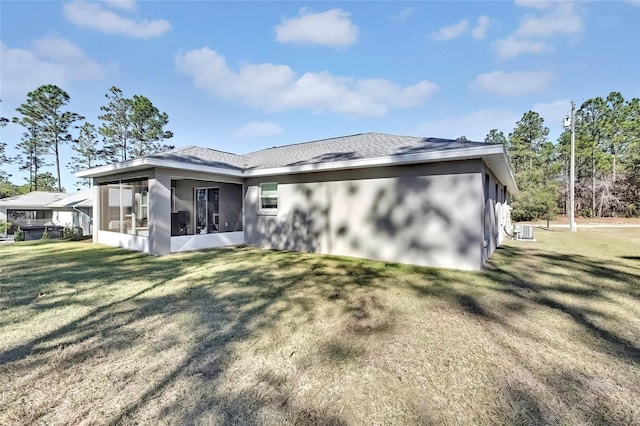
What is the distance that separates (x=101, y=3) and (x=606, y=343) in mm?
14274

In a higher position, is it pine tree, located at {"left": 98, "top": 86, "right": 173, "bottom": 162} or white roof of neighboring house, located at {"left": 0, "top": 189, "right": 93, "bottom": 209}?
pine tree, located at {"left": 98, "top": 86, "right": 173, "bottom": 162}

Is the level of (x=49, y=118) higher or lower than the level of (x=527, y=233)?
higher

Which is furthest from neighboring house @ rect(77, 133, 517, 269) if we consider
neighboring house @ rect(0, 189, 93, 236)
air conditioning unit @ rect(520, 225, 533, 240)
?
neighboring house @ rect(0, 189, 93, 236)

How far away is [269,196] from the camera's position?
10156mm

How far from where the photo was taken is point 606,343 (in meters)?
3.28

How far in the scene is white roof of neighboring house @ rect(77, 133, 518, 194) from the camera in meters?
6.71

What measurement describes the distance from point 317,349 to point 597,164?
41979 millimetres

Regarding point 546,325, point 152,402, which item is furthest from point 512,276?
point 152,402

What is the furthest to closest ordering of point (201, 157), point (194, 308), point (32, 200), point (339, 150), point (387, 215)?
1. point (32, 200)
2. point (201, 157)
3. point (339, 150)
4. point (387, 215)
5. point (194, 308)

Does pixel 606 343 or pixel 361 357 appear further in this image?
pixel 606 343

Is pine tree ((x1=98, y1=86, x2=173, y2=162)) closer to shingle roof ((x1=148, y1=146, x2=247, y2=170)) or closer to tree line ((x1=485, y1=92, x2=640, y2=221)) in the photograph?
shingle roof ((x1=148, y1=146, x2=247, y2=170))

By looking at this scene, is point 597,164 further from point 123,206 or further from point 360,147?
point 123,206

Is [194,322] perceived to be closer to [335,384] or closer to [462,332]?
[335,384]

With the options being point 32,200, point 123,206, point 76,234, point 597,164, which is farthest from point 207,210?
point 597,164
